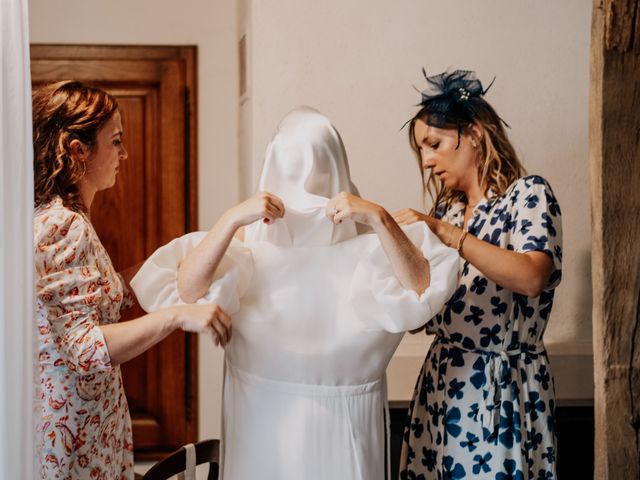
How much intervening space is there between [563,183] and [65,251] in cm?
184

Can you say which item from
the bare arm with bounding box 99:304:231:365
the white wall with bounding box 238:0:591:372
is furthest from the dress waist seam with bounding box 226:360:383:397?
the white wall with bounding box 238:0:591:372

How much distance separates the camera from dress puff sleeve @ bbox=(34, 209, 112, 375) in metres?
1.48

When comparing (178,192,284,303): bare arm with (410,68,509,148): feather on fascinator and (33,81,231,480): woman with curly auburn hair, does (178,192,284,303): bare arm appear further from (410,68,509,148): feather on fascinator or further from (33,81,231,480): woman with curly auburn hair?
(410,68,509,148): feather on fascinator

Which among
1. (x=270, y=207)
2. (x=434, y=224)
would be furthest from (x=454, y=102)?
(x=270, y=207)

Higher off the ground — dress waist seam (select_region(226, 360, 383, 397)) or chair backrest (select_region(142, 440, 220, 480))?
dress waist seam (select_region(226, 360, 383, 397))

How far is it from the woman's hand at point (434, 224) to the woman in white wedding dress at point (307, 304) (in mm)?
154

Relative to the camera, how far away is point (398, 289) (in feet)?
4.72

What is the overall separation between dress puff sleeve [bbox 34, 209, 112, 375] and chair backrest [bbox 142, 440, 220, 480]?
34 cm

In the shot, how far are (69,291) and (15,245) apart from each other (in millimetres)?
328

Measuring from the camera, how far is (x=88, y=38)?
3182 mm

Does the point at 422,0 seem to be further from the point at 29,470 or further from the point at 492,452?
the point at 29,470

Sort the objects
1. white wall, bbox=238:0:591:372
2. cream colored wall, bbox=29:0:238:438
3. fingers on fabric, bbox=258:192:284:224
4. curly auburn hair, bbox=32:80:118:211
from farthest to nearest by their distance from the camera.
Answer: cream colored wall, bbox=29:0:238:438 < white wall, bbox=238:0:591:372 < curly auburn hair, bbox=32:80:118:211 < fingers on fabric, bbox=258:192:284:224

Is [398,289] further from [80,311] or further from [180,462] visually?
[180,462]

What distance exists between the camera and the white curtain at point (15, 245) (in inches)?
46.4
